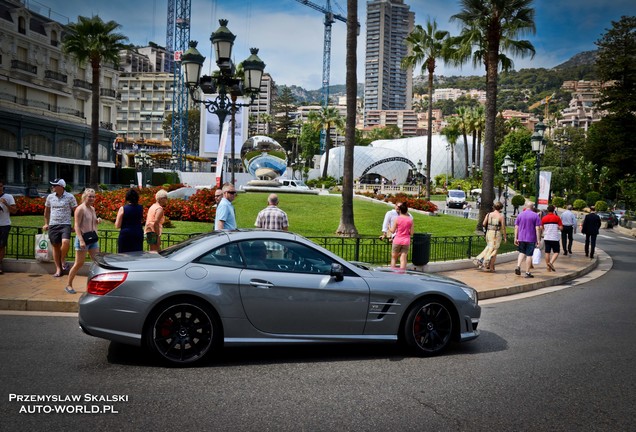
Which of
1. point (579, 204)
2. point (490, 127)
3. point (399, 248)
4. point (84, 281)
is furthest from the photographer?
point (579, 204)

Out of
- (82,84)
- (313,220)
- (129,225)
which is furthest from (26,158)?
(129,225)

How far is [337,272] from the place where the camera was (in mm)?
5723

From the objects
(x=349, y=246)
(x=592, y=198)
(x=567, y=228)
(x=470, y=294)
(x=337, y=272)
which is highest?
(x=592, y=198)

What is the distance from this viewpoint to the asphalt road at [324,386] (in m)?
4.09

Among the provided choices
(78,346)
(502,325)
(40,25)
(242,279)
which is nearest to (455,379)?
(242,279)

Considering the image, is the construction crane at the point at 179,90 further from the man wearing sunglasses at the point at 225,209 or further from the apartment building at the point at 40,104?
the man wearing sunglasses at the point at 225,209

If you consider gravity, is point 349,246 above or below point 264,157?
below

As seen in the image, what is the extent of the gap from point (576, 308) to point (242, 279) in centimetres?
727

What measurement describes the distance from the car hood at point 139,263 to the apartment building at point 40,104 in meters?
39.1

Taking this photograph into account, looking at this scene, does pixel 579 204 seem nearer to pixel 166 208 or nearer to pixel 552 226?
pixel 552 226

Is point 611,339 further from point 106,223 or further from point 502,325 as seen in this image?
point 106,223

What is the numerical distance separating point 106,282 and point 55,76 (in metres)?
52.1

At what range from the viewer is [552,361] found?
20.0 feet

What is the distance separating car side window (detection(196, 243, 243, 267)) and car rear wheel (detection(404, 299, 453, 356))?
2098 mm
